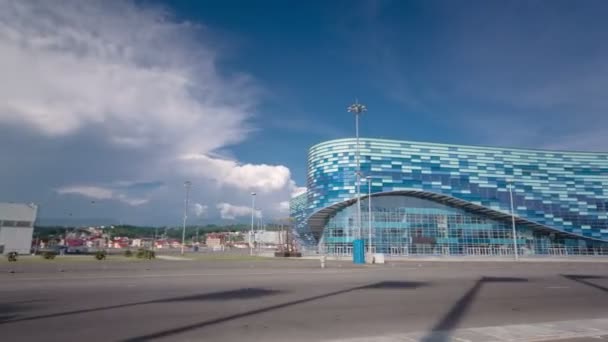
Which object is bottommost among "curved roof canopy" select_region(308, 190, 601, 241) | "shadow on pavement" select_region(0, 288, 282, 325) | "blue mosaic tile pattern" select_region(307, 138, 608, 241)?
"shadow on pavement" select_region(0, 288, 282, 325)

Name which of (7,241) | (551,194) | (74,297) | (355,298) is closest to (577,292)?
(355,298)

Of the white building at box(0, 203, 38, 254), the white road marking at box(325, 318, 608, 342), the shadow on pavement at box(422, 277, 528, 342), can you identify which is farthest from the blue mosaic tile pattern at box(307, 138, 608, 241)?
the white road marking at box(325, 318, 608, 342)

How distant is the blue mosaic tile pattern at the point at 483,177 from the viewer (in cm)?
8156

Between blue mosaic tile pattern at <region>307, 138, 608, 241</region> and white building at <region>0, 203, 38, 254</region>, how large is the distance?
53.7 metres

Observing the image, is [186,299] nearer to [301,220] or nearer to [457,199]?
[457,199]

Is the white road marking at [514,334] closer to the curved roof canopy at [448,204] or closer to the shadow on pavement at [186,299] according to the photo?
the shadow on pavement at [186,299]

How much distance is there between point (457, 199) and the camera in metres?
77.8

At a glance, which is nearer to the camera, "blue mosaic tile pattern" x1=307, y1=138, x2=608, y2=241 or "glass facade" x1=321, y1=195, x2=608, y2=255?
"glass facade" x1=321, y1=195, x2=608, y2=255

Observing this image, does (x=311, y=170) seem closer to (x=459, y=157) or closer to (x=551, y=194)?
(x=459, y=157)

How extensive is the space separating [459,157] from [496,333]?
8512cm

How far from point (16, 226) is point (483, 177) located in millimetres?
92340

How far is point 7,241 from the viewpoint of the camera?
55.9 m

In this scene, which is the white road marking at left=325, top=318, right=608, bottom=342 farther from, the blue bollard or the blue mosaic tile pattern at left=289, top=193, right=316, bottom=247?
the blue mosaic tile pattern at left=289, top=193, right=316, bottom=247

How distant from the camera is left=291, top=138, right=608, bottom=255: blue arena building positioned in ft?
249
